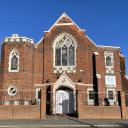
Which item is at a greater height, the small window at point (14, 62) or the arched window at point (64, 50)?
the arched window at point (64, 50)

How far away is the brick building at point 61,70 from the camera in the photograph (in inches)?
1261

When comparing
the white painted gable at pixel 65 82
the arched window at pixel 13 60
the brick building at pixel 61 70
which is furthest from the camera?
the arched window at pixel 13 60

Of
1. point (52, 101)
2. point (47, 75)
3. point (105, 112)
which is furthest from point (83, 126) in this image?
point (47, 75)

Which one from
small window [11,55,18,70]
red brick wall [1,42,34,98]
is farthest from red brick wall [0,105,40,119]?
small window [11,55,18,70]

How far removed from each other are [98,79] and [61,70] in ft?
13.9

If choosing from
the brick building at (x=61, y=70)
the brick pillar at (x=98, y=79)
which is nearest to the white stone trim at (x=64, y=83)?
the brick building at (x=61, y=70)

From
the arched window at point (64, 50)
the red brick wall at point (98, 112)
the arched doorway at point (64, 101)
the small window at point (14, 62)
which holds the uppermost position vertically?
the arched window at point (64, 50)

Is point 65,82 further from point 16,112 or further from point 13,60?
point 16,112

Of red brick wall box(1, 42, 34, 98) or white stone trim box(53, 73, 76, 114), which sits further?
white stone trim box(53, 73, 76, 114)

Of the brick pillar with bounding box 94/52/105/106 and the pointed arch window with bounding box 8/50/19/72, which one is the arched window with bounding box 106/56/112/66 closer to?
the brick pillar with bounding box 94/52/105/106

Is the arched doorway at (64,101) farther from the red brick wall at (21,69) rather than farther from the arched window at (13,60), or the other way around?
the arched window at (13,60)

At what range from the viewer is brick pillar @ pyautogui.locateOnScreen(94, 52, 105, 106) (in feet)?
108

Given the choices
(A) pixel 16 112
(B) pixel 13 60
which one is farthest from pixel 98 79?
(A) pixel 16 112

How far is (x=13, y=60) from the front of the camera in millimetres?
33000
